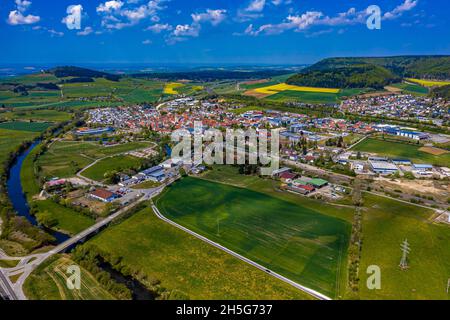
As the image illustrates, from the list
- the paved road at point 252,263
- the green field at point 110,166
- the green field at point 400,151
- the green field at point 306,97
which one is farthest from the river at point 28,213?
the green field at point 306,97

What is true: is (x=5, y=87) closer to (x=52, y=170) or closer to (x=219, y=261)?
(x=52, y=170)

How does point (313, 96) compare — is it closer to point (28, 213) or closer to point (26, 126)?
point (26, 126)

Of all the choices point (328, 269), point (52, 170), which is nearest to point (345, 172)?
point (328, 269)

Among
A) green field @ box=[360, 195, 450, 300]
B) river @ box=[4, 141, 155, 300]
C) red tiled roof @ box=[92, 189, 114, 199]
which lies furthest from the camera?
red tiled roof @ box=[92, 189, 114, 199]

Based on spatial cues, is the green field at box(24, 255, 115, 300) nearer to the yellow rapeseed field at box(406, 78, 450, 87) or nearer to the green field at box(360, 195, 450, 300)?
the green field at box(360, 195, 450, 300)

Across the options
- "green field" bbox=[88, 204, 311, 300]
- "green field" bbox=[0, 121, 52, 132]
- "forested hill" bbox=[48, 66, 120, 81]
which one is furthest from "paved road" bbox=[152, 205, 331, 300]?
"forested hill" bbox=[48, 66, 120, 81]

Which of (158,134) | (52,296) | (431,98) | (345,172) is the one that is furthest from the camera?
(431,98)
